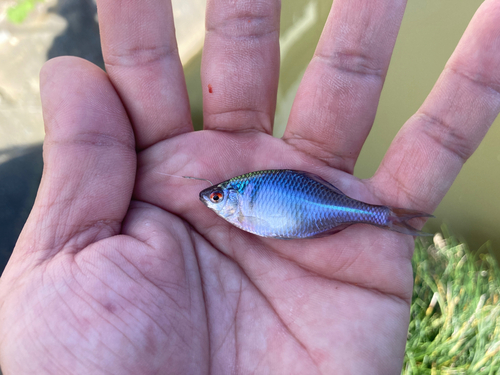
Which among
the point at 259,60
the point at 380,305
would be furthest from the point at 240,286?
the point at 259,60

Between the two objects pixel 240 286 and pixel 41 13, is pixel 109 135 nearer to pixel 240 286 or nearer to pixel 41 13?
pixel 240 286

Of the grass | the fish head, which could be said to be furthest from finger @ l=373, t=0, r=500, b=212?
the grass

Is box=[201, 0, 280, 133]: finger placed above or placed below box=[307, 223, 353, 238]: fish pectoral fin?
above

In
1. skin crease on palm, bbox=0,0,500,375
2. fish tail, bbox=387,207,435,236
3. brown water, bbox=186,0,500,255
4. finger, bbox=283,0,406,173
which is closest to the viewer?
skin crease on palm, bbox=0,0,500,375

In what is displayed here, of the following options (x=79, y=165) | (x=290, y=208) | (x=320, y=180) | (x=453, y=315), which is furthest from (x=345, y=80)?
(x=453, y=315)

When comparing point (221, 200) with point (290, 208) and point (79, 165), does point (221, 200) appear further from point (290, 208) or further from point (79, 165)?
point (79, 165)

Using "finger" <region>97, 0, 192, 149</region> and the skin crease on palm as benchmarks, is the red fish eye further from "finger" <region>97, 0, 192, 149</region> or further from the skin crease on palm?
"finger" <region>97, 0, 192, 149</region>

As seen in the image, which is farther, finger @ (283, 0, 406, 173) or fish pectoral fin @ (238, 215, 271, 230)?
finger @ (283, 0, 406, 173)

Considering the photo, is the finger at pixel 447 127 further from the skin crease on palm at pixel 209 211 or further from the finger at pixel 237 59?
the finger at pixel 237 59
